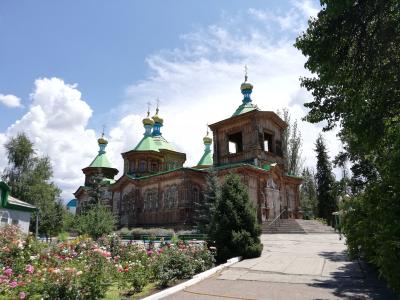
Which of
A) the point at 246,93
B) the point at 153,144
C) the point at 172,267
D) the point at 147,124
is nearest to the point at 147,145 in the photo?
the point at 153,144

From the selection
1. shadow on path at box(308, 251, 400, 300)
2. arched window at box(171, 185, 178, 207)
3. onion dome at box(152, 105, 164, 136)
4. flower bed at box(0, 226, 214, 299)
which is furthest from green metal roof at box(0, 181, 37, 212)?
onion dome at box(152, 105, 164, 136)

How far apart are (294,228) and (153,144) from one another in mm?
20657

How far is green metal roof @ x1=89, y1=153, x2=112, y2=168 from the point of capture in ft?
147

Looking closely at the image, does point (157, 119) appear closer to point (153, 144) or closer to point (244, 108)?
point (153, 144)

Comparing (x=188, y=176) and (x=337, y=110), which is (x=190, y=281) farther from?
(x=188, y=176)

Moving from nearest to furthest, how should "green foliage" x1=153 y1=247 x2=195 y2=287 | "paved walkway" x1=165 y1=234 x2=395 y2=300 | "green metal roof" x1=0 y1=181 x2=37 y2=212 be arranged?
"paved walkway" x1=165 y1=234 x2=395 y2=300 → "green foliage" x1=153 y1=247 x2=195 y2=287 → "green metal roof" x1=0 y1=181 x2=37 y2=212

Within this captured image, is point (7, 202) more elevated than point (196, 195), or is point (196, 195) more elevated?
point (196, 195)

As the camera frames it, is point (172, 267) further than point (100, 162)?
No

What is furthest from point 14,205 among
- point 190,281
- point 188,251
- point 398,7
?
point 398,7

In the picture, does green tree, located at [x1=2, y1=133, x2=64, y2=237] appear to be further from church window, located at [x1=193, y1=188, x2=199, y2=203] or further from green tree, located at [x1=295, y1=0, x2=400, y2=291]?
green tree, located at [x1=295, y1=0, x2=400, y2=291]

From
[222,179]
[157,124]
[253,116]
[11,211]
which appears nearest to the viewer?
[11,211]

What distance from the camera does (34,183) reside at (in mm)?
37031

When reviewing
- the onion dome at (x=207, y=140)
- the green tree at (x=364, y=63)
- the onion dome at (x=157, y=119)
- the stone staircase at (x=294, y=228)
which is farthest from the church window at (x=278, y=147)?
the green tree at (x=364, y=63)

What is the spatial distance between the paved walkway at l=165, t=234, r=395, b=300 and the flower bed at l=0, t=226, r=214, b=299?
3.19ft
